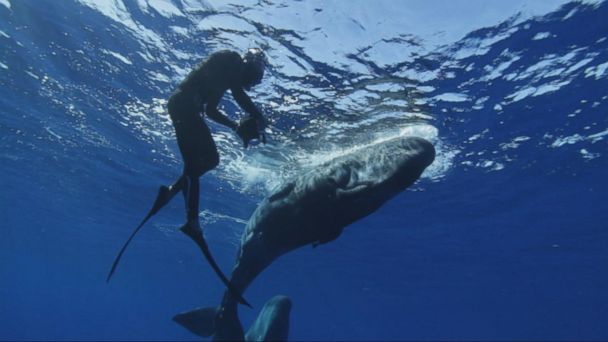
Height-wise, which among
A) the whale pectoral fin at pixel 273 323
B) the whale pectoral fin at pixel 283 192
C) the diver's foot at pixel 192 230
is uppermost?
the whale pectoral fin at pixel 283 192

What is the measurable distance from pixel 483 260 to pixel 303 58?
1182 inches

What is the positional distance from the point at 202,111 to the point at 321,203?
6.84 ft

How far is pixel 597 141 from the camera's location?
14844 mm

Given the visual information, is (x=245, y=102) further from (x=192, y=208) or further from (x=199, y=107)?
(x=192, y=208)

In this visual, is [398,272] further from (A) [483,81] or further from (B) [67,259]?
(B) [67,259]

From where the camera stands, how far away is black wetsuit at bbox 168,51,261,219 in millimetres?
5145

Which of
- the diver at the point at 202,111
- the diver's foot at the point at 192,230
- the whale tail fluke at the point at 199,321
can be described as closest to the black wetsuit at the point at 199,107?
the diver at the point at 202,111

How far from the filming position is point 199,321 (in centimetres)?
734

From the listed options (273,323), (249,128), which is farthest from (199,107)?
(273,323)

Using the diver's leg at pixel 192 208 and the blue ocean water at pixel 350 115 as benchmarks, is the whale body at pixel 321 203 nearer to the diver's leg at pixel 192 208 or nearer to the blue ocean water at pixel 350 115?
the diver's leg at pixel 192 208

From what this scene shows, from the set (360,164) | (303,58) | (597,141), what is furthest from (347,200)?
(597,141)

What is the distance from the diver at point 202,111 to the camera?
515cm

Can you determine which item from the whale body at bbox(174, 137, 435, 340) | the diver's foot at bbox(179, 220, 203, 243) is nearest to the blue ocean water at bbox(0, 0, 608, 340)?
the whale body at bbox(174, 137, 435, 340)

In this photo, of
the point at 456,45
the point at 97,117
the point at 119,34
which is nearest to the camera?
the point at 456,45
